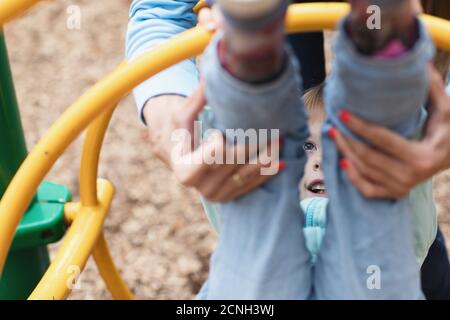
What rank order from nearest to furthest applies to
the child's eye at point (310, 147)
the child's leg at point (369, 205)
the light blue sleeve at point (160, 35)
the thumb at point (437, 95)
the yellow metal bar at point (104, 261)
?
the child's leg at point (369, 205)
the thumb at point (437, 95)
the light blue sleeve at point (160, 35)
the child's eye at point (310, 147)
the yellow metal bar at point (104, 261)

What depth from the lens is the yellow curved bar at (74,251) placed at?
2.90ft

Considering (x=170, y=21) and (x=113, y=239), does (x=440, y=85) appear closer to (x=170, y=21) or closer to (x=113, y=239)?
(x=170, y=21)

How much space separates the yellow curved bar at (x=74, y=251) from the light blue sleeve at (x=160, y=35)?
21cm

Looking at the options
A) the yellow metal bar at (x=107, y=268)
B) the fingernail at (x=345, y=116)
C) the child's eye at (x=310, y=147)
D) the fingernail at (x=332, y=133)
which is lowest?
the yellow metal bar at (x=107, y=268)

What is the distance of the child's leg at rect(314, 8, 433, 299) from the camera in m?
0.50

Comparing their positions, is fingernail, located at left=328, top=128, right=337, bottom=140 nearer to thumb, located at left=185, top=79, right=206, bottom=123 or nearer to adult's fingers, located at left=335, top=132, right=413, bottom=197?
adult's fingers, located at left=335, top=132, right=413, bottom=197

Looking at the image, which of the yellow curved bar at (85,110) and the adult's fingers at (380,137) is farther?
the yellow curved bar at (85,110)

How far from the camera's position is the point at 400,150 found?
562 mm

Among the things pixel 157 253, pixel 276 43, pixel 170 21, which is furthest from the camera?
pixel 157 253

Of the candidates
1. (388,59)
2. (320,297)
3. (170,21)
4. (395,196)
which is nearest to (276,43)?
(388,59)

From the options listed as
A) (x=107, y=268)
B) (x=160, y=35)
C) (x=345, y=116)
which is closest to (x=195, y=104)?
(x=345, y=116)

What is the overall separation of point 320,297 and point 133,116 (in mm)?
1384

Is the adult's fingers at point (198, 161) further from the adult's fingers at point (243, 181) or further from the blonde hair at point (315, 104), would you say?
the blonde hair at point (315, 104)

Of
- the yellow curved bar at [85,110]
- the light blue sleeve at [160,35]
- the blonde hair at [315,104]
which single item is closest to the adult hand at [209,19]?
the yellow curved bar at [85,110]
